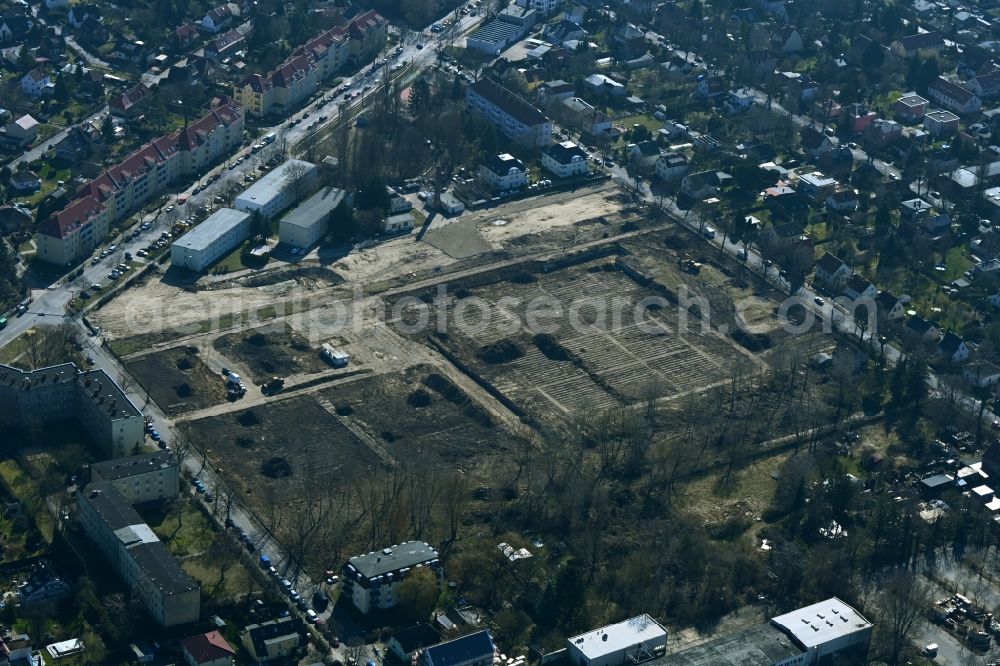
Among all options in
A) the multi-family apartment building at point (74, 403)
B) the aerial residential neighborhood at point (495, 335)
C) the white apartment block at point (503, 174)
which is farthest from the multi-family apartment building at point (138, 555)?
the white apartment block at point (503, 174)

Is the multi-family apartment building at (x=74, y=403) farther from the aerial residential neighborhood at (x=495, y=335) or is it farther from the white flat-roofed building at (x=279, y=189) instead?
the white flat-roofed building at (x=279, y=189)

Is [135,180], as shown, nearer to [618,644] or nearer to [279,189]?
[279,189]

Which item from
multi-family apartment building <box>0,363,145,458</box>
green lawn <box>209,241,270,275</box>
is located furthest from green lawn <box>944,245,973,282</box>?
multi-family apartment building <box>0,363,145,458</box>

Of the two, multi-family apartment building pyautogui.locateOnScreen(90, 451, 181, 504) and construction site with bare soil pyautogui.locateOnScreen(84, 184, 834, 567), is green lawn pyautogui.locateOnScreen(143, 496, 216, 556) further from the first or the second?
construction site with bare soil pyautogui.locateOnScreen(84, 184, 834, 567)

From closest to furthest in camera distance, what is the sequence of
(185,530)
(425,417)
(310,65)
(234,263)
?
(185,530)
(425,417)
(234,263)
(310,65)

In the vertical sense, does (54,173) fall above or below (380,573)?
below

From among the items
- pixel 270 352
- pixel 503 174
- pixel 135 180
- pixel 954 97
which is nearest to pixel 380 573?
pixel 270 352
